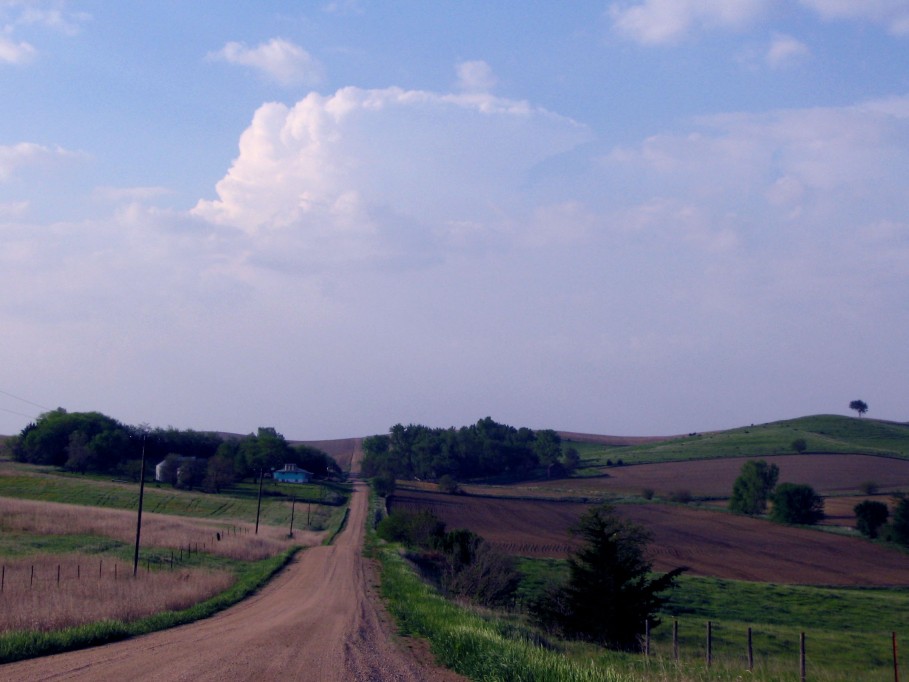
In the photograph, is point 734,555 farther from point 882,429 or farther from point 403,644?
point 882,429

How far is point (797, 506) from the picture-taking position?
287 feet

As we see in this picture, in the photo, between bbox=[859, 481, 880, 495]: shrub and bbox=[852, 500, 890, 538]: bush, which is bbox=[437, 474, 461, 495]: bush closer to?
bbox=[859, 481, 880, 495]: shrub

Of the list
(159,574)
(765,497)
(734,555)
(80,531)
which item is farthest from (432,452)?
(159,574)

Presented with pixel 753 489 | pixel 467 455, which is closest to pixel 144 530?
pixel 753 489

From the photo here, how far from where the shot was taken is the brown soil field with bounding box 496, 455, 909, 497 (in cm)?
10456

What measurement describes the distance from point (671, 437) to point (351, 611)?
18448cm

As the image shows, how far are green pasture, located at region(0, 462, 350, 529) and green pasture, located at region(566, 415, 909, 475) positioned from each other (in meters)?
68.0

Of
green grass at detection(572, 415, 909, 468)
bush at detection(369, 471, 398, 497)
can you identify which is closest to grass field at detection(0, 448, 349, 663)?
bush at detection(369, 471, 398, 497)

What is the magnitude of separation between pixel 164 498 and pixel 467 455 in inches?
3427

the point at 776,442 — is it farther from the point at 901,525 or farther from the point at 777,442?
the point at 901,525

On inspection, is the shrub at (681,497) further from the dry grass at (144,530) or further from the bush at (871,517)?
the dry grass at (144,530)

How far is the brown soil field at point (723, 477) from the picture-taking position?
105 m

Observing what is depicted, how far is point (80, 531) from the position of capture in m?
50.8

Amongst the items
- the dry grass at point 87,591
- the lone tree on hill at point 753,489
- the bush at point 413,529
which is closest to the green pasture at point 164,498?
the bush at point 413,529
